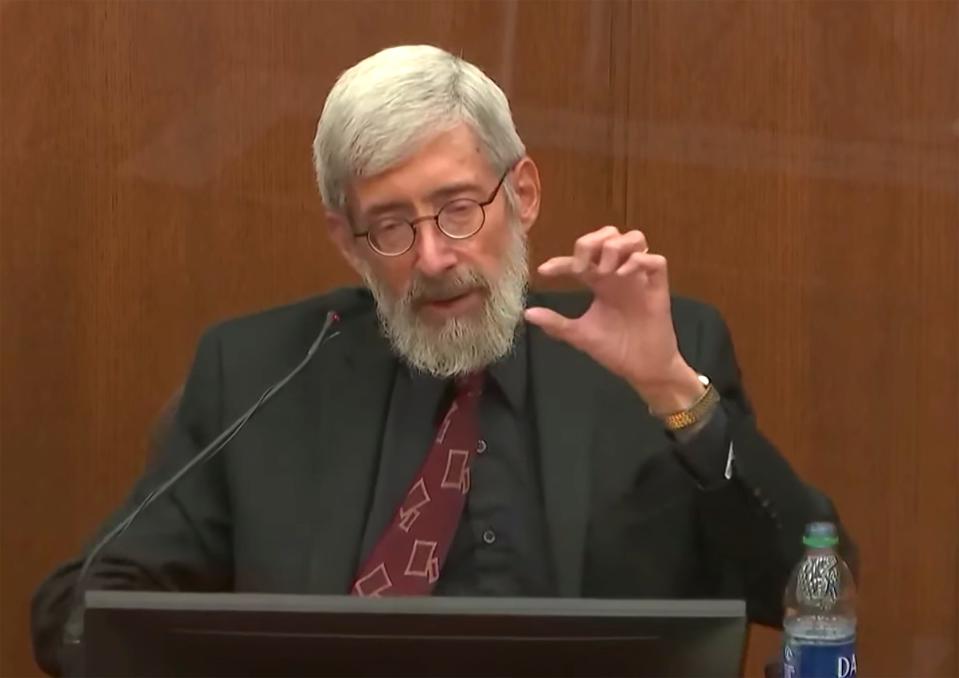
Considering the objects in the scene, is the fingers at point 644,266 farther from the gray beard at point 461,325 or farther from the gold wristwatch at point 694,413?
the gray beard at point 461,325

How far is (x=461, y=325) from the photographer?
1.54 m

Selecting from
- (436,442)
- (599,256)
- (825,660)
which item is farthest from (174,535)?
(825,660)

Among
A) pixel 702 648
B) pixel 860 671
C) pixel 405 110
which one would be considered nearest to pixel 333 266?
pixel 405 110

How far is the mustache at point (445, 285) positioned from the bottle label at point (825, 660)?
0.63m

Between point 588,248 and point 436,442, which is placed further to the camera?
point 436,442

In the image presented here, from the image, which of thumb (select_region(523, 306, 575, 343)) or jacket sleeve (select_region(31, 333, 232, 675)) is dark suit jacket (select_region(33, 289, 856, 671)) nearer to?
jacket sleeve (select_region(31, 333, 232, 675))

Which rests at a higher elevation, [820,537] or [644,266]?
[644,266]

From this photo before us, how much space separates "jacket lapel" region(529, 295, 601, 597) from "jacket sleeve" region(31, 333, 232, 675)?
391 mm

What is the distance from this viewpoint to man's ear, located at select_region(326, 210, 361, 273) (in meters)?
1.62

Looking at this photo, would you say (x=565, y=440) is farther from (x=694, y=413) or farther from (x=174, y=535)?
(x=174, y=535)

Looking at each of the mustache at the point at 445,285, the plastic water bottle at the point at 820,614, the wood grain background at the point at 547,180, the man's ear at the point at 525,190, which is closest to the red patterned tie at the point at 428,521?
the mustache at the point at 445,285

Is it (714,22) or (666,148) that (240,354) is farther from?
(714,22)

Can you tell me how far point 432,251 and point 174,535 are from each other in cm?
45

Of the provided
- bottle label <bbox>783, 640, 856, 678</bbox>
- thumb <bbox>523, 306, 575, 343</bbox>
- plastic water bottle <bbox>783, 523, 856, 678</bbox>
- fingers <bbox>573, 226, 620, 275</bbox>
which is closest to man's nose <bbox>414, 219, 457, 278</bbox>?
thumb <bbox>523, 306, 575, 343</bbox>
